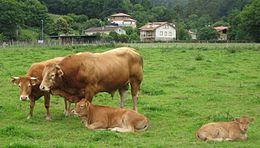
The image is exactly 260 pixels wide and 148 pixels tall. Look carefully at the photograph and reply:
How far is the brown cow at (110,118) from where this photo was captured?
11969 mm

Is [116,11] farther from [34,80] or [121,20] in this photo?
[34,80]

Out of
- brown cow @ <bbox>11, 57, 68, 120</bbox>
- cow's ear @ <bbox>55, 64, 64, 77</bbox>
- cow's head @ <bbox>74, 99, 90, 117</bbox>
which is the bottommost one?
cow's head @ <bbox>74, 99, 90, 117</bbox>

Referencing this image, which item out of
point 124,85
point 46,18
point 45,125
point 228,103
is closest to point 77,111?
point 45,125

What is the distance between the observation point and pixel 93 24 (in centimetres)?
14162

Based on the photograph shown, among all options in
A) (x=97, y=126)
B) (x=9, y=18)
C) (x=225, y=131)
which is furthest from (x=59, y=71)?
(x=9, y=18)

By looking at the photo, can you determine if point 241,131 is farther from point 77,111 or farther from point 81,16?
point 81,16

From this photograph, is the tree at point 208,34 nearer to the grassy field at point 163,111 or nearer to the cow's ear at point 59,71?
the grassy field at point 163,111

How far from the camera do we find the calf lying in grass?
10883mm

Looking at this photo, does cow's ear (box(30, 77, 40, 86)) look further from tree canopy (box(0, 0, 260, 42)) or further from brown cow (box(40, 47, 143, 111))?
tree canopy (box(0, 0, 260, 42))

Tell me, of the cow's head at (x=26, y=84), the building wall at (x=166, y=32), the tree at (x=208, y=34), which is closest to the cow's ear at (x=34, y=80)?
the cow's head at (x=26, y=84)

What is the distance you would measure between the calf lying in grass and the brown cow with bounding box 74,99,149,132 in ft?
5.80

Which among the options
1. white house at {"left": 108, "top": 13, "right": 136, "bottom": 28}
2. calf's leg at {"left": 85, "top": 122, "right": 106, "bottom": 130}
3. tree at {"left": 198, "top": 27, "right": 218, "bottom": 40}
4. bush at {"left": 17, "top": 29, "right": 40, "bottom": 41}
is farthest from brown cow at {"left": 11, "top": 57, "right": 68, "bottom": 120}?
white house at {"left": 108, "top": 13, "right": 136, "bottom": 28}

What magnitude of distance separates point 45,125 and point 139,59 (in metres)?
3.90

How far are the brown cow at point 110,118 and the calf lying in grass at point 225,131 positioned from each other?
5.80ft
